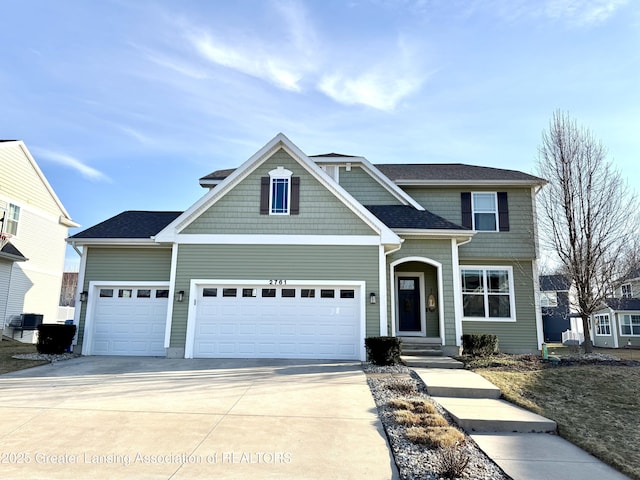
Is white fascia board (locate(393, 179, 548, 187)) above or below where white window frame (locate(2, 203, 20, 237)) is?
above

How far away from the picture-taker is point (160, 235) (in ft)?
40.9

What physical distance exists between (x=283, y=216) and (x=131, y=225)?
221 inches

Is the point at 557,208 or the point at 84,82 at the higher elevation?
the point at 84,82

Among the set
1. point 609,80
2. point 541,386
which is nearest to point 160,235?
point 541,386

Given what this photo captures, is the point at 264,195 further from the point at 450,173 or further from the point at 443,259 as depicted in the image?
the point at 450,173

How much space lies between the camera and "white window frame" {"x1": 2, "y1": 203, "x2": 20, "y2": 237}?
→ 62.2ft

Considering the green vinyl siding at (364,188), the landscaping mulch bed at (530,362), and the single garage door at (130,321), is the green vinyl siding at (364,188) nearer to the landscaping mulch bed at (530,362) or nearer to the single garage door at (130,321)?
the landscaping mulch bed at (530,362)

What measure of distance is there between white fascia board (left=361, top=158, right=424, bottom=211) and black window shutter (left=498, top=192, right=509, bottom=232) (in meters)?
2.89

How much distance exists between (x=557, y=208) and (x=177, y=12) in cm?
1270

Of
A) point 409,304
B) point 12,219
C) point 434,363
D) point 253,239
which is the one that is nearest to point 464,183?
point 409,304

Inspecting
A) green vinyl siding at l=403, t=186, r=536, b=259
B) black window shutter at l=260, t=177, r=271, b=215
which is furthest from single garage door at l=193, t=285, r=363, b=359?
green vinyl siding at l=403, t=186, r=536, b=259

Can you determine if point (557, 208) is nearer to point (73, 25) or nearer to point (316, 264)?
point (316, 264)

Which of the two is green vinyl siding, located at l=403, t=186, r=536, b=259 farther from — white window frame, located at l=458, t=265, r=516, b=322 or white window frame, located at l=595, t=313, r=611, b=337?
white window frame, located at l=595, t=313, r=611, b=337

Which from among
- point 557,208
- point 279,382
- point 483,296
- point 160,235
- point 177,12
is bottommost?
point 279,382
